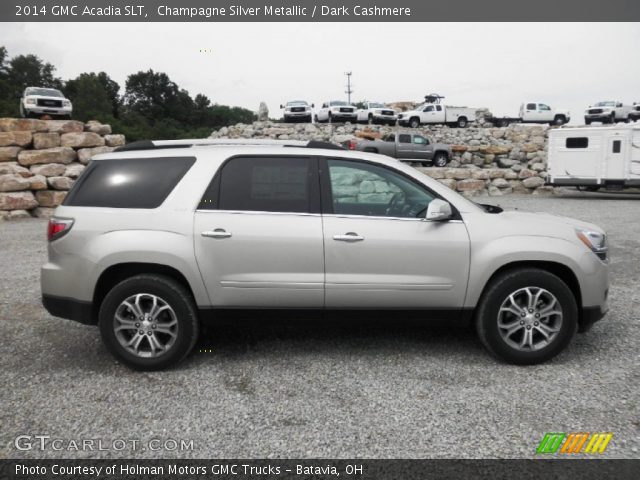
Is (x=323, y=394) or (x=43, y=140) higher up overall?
(x=43, y=140)

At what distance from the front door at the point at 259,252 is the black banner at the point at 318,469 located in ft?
4.64

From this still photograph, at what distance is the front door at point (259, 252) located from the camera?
3.99 m

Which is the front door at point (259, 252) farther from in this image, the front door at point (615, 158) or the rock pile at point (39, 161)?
the front door at point (615, 158)

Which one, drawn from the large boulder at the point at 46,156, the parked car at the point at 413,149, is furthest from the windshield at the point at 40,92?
the parked car at the point at 413,149

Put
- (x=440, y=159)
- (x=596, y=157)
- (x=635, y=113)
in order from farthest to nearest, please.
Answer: (x=635, y=113), (x=440, y=159), (x=596, y=157)

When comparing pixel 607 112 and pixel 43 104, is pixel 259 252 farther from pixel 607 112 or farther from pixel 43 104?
pixel 607 112

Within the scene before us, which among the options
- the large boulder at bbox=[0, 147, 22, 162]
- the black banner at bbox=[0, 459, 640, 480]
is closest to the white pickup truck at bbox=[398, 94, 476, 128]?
the large boulder at bbox=[0, 147, 22, 162]

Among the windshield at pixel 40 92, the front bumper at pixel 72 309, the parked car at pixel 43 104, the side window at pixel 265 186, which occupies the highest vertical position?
the windshield at pixel 40 92

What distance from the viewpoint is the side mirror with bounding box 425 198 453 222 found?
397 centimetres

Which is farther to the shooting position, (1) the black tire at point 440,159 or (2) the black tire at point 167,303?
(1) the black tire at point 440,159

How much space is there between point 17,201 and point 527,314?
50.3 ft

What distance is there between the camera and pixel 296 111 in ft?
117

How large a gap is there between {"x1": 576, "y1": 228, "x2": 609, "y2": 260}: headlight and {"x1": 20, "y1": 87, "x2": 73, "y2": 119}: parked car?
70.7 feet

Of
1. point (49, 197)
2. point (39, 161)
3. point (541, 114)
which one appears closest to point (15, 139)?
point (39, 161)
